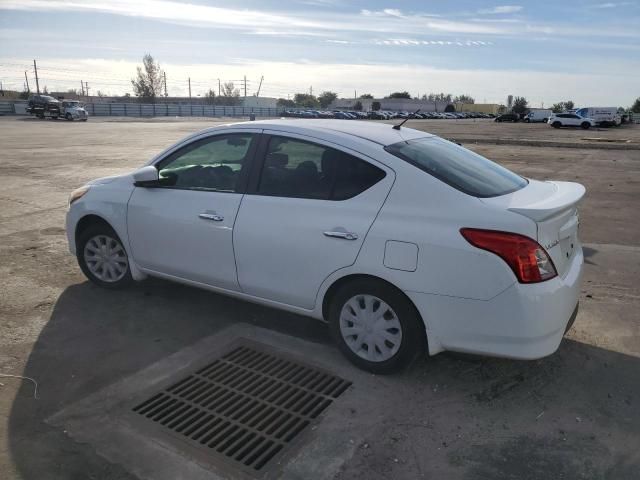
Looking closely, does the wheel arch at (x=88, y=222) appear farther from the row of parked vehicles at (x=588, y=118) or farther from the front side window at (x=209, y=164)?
the row of parked vehicles at (x=588, y=118)

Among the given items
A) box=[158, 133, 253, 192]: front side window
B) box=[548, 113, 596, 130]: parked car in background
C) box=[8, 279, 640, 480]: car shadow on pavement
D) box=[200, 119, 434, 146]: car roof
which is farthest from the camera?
box=[548, 113, 596, 130]: parked car in background

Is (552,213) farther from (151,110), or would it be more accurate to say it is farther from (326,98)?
(326,98)

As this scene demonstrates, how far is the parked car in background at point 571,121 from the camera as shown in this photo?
5209 centimetres

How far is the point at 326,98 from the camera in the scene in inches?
5586

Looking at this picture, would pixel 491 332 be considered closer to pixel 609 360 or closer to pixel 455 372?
pixel 455 372

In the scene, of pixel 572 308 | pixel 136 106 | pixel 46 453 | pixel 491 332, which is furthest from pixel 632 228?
pixel 136 106

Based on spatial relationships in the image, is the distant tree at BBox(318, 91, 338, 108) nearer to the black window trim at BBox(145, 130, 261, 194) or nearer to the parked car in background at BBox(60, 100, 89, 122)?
the parked car in background at BBox(60, 100, 89, 122)

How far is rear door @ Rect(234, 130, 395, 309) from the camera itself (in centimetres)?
350

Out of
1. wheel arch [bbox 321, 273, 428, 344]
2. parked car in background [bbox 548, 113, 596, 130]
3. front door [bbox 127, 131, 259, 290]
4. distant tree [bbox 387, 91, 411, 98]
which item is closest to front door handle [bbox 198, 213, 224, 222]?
front door [bbox 127, 131, 259, 290]

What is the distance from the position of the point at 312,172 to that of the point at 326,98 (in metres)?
143

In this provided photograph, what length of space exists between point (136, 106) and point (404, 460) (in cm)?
7147

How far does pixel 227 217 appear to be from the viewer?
158 inches

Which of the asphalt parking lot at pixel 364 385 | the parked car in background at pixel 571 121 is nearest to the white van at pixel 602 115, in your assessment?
the parked car in background at pixel 571 121

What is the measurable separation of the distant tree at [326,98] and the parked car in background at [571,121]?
8816 centimetres
